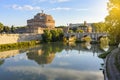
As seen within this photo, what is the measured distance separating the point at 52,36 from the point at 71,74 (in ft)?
161

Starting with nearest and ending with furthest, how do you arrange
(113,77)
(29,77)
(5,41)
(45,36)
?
1. (113,77)
2. (29,77)
3. (5,41)
4. (45,36)

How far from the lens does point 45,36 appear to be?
6656 cm

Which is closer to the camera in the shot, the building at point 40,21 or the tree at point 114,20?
the tree at point 114,20

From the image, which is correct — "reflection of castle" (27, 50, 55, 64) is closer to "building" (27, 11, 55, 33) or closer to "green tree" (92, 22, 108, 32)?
"green tree" (92, 22, 108, 32)

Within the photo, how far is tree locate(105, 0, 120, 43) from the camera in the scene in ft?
63.8

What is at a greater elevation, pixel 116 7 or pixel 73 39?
pixel 116 7

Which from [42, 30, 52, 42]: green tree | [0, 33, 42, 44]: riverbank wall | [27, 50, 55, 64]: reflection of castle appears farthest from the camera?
[42, 30, 52, 42]: green tree

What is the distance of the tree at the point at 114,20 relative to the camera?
1945 centimetres

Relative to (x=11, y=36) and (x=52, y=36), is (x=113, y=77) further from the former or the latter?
(x=52, y=36)

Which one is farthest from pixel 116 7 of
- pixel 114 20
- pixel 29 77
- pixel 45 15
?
pixel 45 15

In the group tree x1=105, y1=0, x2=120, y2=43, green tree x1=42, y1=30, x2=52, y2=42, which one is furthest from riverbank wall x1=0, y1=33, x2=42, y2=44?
tree x1=105, y1=0, x2=120, y2=43

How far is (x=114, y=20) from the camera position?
66.7ft

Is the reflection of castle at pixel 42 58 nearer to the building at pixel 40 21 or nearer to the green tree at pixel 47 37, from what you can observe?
the green tree at pixel 47 37

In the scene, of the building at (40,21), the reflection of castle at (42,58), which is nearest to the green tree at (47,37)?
the reflection of castle at (42,58)
